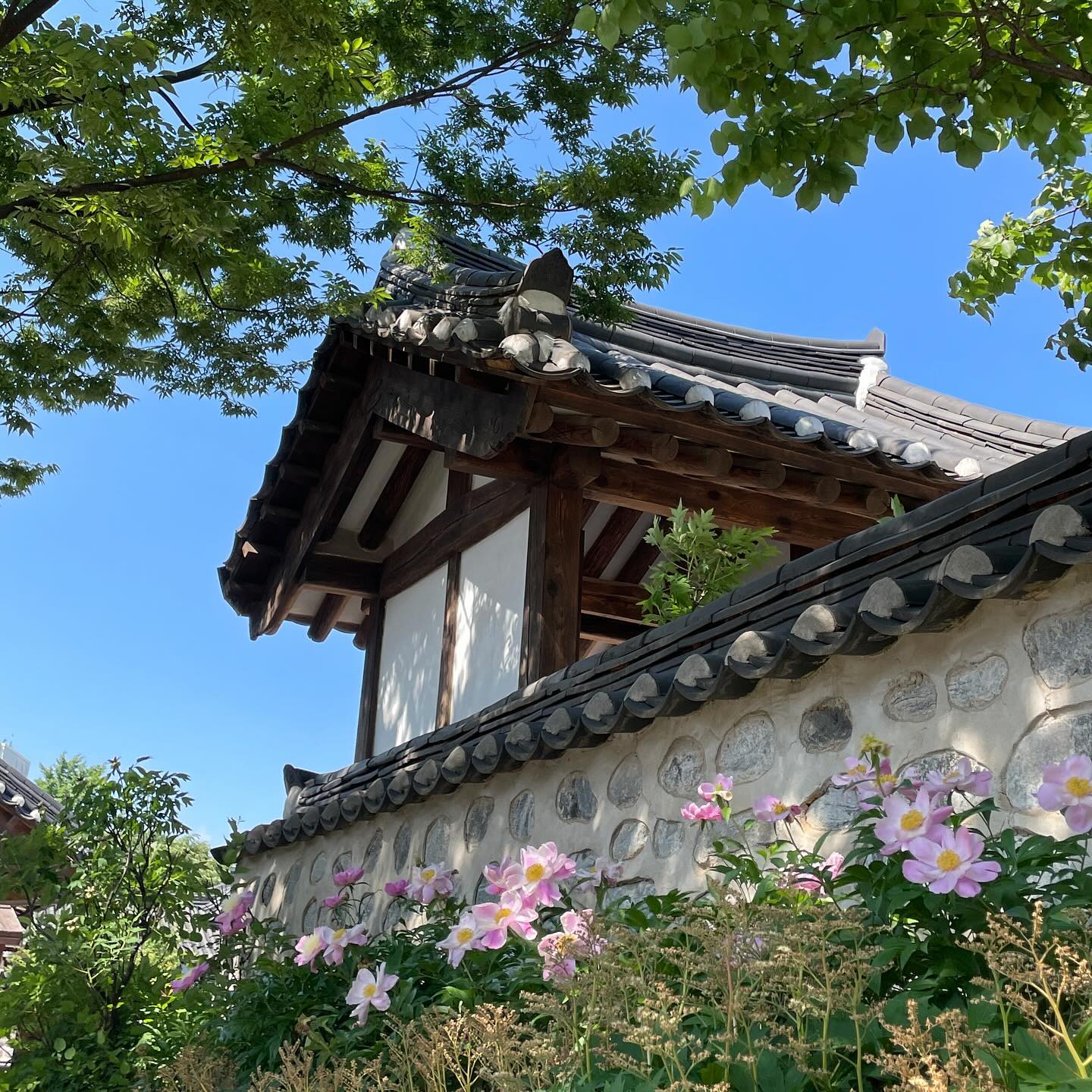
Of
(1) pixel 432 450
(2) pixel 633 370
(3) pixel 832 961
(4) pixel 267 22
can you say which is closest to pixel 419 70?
(4) pixel 267 22

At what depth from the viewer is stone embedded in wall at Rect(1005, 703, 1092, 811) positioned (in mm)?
2307

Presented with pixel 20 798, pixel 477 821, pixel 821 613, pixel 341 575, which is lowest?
pixel 477 821

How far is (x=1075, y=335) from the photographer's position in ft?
16.1

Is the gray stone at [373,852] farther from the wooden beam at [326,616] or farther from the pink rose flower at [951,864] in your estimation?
the wooden beam at [326,616]

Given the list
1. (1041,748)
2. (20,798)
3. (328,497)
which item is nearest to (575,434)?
(328,497)

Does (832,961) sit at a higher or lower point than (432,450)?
lower

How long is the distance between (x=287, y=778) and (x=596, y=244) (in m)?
3.89

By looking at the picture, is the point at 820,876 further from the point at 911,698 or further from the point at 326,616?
the point at 326,616

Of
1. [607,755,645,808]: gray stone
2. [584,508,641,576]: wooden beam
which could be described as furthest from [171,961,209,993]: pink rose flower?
[584,508,641,576]: wooden beam

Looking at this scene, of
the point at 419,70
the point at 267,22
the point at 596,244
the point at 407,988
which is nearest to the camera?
the point at 407,988

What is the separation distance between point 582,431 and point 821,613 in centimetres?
269

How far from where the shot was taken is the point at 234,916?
15.3 ft

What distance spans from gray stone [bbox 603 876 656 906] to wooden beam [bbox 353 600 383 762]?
14.7ft

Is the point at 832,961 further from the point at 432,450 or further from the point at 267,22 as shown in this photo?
the point at 432,450
